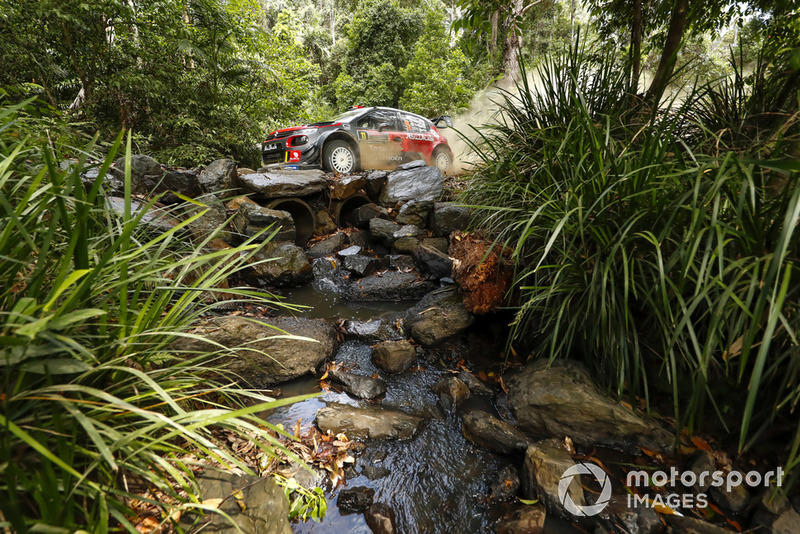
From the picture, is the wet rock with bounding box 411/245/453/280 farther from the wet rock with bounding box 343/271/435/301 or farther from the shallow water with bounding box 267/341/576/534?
the shallow water with bounding box 267/341/576/534

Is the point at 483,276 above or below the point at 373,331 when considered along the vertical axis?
above

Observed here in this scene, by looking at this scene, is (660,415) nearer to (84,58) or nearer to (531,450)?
(531,450)

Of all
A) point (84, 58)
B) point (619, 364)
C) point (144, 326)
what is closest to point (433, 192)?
point (619, 364)

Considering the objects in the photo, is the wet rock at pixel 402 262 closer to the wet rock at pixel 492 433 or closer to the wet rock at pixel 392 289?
the wet rock at pixel 392 289

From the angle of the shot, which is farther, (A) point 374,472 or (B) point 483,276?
(B) point 483,276

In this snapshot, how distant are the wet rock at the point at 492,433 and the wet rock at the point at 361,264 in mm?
3148

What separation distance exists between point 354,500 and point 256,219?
4.45 meters

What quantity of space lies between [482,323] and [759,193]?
87.4 inches

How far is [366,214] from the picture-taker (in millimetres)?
6387

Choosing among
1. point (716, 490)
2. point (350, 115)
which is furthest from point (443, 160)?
point (716, 490)

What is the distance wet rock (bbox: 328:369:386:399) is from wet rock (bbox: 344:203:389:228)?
12.4ft

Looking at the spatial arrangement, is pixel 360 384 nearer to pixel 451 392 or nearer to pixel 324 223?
pixel 451 392

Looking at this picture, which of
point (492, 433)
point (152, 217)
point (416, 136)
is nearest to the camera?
point (492, 433)

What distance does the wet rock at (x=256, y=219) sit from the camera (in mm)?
5109
